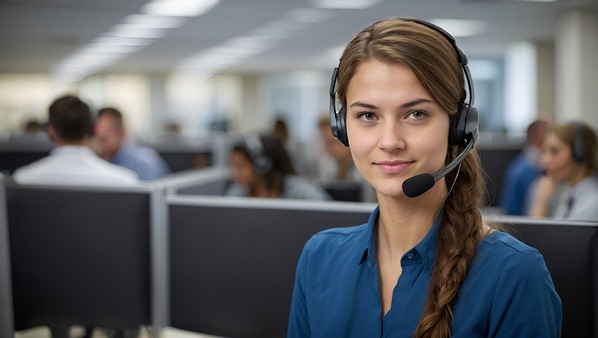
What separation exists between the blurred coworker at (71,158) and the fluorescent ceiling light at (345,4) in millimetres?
4486

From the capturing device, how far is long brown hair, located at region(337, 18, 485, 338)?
0.98 metres

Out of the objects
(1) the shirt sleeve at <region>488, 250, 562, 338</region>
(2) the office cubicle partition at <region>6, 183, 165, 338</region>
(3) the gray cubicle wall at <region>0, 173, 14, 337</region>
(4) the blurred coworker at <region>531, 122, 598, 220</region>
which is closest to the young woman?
(1) the shirt sleeve at <region>488, 250, 562, 338</region>

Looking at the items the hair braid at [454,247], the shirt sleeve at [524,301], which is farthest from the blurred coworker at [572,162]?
the shirt sleeve at [524,301]

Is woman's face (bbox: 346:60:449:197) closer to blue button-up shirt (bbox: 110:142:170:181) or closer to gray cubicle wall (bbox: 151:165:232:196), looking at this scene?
gray cubicle wall (bbox: 151:165:232:196)

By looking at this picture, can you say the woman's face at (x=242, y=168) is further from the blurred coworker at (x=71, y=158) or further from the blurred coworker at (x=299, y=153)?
the blurred coworker at (x=299, y=153)

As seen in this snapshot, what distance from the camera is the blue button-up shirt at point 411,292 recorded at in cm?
94

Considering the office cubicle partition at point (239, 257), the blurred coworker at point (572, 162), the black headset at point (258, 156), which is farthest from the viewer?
the black headset at point (258, 156)

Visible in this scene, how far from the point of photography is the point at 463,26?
30.2ft

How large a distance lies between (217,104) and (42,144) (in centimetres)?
1546

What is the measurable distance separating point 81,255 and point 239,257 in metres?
0.50

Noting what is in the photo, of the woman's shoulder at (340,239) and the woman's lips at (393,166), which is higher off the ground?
the woman's lips at (393,166)

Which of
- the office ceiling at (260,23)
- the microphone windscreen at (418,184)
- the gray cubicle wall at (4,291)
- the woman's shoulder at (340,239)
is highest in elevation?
the office ceiling at (260,23)

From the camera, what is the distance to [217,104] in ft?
67.3

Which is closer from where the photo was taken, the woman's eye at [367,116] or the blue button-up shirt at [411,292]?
the blue button-up shirt at [411,292]
